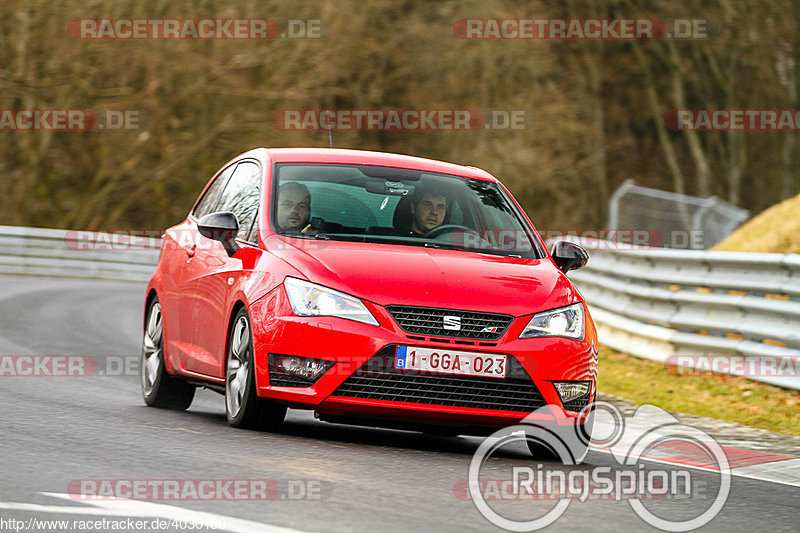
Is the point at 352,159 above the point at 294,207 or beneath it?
above

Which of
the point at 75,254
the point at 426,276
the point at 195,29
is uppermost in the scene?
the point at 195,29

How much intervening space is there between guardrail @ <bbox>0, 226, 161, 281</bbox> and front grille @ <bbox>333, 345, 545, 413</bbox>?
2424cm

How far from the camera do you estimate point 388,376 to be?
736 cm

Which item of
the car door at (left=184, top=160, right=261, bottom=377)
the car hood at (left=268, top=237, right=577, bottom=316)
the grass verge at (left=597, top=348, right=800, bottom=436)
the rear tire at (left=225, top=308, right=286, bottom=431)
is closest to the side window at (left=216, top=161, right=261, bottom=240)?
the car door at (left=184, top=160, right=261, bottom=377)

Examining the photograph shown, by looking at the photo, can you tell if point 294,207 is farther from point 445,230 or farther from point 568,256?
point 568,256

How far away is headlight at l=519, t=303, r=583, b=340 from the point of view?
7.64m

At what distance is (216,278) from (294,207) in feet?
2.14

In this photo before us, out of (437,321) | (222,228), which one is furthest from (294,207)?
(437,321)

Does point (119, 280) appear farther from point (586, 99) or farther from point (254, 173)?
point (254, 173)

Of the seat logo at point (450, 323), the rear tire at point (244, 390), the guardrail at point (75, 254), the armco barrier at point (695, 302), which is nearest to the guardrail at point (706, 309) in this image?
the armco barrier at point (695, 302)

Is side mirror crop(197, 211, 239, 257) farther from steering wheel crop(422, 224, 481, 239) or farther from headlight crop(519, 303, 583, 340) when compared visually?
headlight crop(519, 303, 583, 340)

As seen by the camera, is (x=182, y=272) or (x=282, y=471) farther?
(x=182, y=272)

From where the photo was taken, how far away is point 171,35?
110 ft

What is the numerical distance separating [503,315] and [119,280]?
24892mm
